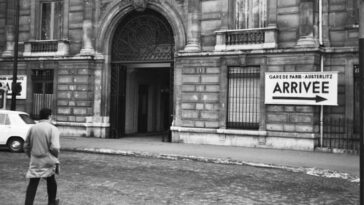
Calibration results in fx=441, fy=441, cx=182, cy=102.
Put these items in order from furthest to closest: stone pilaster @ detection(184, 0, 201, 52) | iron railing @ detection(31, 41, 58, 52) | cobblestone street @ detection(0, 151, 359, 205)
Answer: iron railing @ detection(31, 41, 58, 52) < stone pilaster @ detection(184, 0, 201, 52) < cobblestone street @ detection(0, 151, 359, 205)

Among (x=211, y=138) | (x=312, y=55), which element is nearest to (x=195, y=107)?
(x=211, y=138)

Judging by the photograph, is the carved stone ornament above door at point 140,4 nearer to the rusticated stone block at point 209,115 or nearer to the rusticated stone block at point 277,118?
the rusticated stone block at point 209,115

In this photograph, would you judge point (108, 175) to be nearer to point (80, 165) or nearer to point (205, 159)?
point (80, 165)

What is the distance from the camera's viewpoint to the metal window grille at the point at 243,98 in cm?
1839

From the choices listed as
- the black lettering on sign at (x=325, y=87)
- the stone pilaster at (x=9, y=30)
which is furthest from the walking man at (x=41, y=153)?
the stone pilaster at (x=9, y=30)

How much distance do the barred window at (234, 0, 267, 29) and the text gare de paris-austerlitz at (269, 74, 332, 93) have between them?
2585 millimetres

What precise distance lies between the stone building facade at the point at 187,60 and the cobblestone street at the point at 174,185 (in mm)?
5515

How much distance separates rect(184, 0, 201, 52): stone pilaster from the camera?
19.4m

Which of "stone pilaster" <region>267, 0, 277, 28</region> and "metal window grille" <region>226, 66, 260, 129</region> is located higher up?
"stone pilaster" <region>267, 0, 277, 28</region>

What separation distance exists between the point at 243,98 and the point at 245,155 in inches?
157

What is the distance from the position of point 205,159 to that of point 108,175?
4269mm

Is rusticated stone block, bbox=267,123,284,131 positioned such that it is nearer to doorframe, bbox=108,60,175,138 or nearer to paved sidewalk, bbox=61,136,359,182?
paved sidewalk, bbox=61,136,359,182

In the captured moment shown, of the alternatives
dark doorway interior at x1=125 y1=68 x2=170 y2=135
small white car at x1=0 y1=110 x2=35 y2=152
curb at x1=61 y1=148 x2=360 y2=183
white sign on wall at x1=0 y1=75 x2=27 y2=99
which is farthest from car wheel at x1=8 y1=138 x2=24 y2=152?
dark doorway interior at x1=125 y1=68 x2=170 y2=135

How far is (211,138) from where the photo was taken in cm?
1881
